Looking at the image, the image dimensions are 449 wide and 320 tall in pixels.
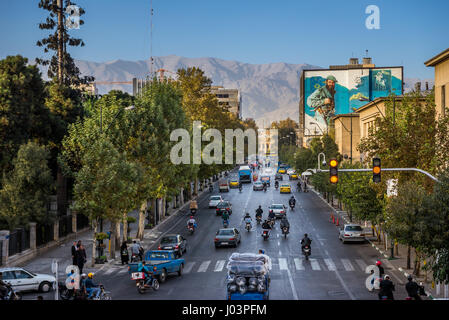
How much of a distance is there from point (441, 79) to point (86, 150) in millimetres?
26218

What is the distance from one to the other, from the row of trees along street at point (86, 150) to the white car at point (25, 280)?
7.43 meters

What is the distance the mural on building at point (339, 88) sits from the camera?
167 meters

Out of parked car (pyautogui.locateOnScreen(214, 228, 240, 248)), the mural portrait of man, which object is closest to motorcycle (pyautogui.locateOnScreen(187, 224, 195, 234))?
parked car (pyautogui.locateOnScreen(214, 228, 240, 248))

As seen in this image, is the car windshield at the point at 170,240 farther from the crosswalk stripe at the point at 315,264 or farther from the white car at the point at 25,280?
the white car at the point at 25,280

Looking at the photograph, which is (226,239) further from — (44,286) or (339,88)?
(339,88)

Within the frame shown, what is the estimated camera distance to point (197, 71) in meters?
92.4

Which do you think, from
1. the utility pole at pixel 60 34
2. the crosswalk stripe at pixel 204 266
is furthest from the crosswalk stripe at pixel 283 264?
the utility pole at pixel 60 34

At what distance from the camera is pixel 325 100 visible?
547ft

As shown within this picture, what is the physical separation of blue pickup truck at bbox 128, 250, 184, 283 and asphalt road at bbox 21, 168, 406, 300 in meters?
0.47

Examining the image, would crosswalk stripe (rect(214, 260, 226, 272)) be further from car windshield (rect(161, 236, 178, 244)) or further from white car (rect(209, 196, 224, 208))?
white car (rect(209, 196, 224, 208))

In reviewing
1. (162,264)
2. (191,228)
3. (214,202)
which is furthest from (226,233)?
(214,202)

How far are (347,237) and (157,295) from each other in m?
20.8
